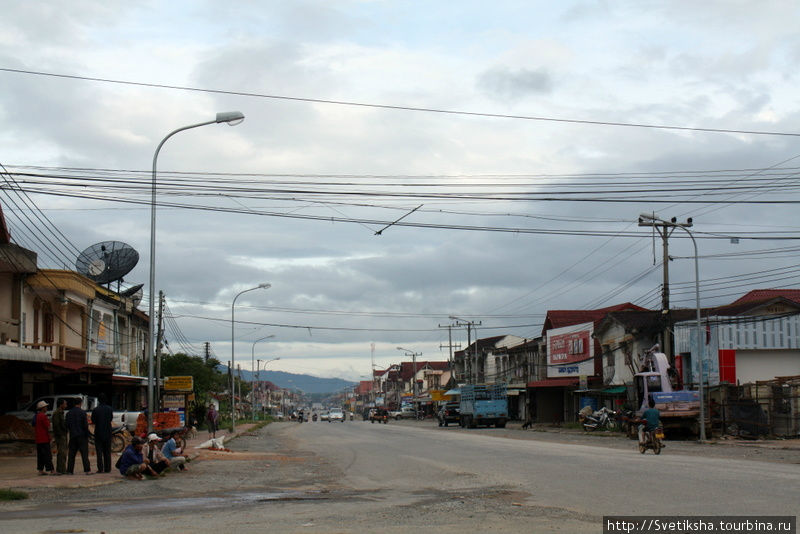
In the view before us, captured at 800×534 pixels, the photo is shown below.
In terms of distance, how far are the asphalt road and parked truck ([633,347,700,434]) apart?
13689 mm

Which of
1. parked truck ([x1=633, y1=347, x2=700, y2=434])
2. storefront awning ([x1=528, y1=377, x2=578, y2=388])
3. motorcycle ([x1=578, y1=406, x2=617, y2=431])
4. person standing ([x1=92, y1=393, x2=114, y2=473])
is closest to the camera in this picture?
person standing ([x1=92, y1=393, x2=114, y2=473])

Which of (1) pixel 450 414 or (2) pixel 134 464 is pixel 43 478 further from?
(1) pixel 450 414

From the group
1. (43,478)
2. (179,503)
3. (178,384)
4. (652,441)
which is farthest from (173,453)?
(178,384)

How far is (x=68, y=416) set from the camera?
2053 cm

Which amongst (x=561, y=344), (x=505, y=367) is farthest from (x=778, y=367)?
(x=505, y=367)

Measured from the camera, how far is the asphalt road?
39.1 ft

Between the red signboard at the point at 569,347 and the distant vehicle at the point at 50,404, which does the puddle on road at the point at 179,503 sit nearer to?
the distant vehicle at the point at 50,404

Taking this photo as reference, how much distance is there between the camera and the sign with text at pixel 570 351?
64.6 metres

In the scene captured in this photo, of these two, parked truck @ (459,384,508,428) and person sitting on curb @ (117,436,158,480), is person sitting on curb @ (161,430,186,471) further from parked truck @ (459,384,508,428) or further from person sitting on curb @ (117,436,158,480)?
parked truck @ (459,384,508,428)

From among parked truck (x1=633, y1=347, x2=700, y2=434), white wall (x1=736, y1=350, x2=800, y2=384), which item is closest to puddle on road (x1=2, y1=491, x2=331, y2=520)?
parked truck (x1=633, y1=347, x2=700, y2=434)

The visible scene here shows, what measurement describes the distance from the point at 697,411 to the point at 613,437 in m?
5.63

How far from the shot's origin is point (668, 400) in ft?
125

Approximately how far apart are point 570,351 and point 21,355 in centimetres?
5095

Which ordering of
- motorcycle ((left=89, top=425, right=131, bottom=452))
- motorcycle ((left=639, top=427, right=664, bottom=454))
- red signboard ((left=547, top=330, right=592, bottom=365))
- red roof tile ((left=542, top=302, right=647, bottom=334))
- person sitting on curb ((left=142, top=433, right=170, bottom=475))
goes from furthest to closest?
red roof tile ((left=542, top=302, right=647, bottom=334))
red signboard ((left=547, top=330, right=592, bottom=365))
motorcycle ((left=89, top=425, right=131, bottom=452))
motorcycle ((left=639, top=427, right=664, bottom=454))
person sitting on curb ((left=142, top=433, right=170, bottom=475))
